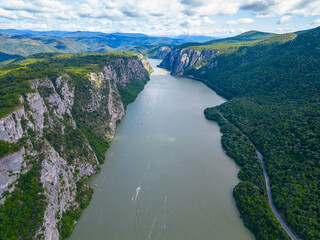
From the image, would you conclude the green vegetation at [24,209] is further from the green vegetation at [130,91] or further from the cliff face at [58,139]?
the green vegetation at [130,91]

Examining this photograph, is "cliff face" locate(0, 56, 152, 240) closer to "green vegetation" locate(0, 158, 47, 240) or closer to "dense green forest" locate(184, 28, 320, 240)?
"green vegetation" locate(0, 158, 47, 240)

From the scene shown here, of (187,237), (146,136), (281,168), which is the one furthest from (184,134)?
(187,237)

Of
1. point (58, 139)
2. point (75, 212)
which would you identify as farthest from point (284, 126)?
point (58, 139)

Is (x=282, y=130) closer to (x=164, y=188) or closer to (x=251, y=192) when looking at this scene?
(x=251, y=192)

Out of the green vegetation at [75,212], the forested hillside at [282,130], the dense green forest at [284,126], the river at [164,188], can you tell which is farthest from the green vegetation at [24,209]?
the forested hillside at [282,130]

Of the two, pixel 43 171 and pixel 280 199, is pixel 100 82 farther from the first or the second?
pixel 280 199
